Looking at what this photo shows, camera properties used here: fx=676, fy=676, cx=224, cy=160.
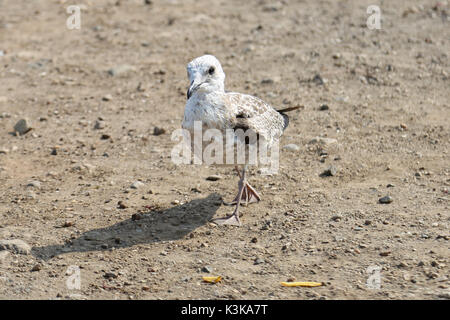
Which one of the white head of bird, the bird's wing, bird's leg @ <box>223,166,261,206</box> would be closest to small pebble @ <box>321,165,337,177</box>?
the bird's wing

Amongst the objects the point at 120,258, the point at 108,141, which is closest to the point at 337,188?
the point at 120,258

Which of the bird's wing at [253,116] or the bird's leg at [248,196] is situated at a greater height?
the bird's wing at [253,116]

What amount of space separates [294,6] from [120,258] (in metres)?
7.62

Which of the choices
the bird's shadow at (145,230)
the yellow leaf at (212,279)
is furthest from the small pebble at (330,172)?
the yellow leaf at (212,279)

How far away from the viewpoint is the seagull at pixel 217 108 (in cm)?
592

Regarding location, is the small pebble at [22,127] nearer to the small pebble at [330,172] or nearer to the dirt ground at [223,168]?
the dirt ground at [223,168]

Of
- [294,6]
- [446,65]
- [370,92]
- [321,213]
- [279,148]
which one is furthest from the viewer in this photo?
[294,6]

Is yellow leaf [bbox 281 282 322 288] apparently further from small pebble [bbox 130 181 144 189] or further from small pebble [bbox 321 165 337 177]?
small pebble [bbox 130 181 144 189]

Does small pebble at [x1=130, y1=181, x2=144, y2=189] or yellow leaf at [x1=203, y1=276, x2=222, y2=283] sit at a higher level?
small pebble at [x1=130, y1=181, x2=144, y2=189]

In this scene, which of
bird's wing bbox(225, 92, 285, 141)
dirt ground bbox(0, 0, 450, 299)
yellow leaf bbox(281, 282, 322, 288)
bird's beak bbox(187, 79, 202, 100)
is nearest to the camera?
yellow leaf bbox(281, 282, 322, 288)

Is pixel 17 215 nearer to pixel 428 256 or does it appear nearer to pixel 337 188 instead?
pixel 337 188

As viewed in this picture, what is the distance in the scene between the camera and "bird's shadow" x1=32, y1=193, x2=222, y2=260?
5.83 m

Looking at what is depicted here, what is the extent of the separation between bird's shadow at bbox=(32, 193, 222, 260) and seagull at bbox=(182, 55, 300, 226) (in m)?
0.28

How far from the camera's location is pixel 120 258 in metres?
5.66
